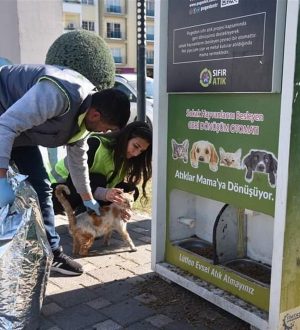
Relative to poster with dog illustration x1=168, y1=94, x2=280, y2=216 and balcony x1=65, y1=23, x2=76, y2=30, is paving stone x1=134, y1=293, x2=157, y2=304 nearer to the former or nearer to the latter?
poster with dog illustration x1=168, y1=94, x2=280, y2=216

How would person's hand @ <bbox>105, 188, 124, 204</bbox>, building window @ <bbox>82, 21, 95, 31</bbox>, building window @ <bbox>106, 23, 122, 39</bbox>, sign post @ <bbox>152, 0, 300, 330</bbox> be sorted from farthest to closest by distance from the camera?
building window @ <bbox>106, 23, 122, 39</bbox> < building window @ <bbox>82, 21, 95, 31</bbox> < person's hand @ <bbox>105, 188, 124, 204</bbox> < sign post @ <bbox>152, 0, 300, 330</bbox>

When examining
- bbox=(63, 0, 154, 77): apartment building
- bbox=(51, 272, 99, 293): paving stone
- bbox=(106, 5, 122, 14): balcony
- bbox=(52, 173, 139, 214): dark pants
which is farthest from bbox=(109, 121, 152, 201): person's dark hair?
bbox=(106, 5, 122, 14): balcony

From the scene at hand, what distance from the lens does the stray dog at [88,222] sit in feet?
11.1

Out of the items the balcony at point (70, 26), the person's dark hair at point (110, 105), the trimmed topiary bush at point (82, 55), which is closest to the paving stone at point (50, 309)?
the person's dark hair at point (110, 105)

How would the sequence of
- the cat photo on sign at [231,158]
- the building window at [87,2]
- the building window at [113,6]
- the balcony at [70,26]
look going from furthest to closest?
the building window at [113,6] → the building window at [87,2] → the balcony at [70,26] → the cat photo on sign at [231,158]

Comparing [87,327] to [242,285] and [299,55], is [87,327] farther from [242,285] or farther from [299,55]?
[299,55]

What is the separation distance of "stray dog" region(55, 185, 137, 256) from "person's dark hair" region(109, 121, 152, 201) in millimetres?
201

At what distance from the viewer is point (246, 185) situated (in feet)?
7.52

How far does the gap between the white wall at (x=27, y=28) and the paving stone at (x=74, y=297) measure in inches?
202

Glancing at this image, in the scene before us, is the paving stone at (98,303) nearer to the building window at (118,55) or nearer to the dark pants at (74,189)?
the dark pants at (74,189)

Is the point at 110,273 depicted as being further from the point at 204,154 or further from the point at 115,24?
the point at 115,24

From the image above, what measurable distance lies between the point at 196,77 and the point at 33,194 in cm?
110

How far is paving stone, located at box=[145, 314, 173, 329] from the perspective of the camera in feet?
8.14

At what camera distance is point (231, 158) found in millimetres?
2375
